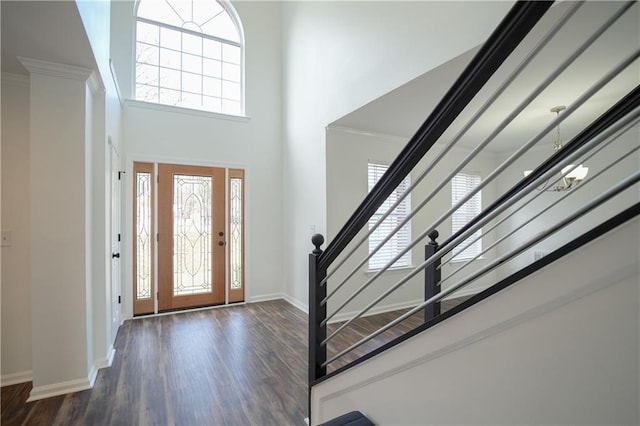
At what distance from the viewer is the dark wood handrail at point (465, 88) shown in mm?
696

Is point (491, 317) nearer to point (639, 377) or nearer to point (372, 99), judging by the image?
point (639, 377)

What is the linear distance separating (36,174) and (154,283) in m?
2.36

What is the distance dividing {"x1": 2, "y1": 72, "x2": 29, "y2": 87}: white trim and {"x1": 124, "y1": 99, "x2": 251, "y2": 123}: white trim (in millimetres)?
1774

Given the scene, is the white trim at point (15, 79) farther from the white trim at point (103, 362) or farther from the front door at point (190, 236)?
the white trim at point (103, 362)

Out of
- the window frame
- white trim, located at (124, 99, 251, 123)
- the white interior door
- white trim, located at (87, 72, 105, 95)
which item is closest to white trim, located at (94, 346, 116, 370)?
the white interior door

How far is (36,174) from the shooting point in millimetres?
2264

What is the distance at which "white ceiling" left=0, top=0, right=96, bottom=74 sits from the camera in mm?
1663

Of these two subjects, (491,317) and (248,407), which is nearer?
(491,317)

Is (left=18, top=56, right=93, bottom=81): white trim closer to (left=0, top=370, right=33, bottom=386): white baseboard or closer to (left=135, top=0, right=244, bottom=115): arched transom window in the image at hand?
(left=135, top=0, right=244, bottom=115): arched transom window

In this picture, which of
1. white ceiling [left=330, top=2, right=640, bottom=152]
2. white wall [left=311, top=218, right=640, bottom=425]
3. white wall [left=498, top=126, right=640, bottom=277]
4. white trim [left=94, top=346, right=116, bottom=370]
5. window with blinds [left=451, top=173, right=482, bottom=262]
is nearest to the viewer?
white wall [left=311, top=218, right=640, bottom=425]

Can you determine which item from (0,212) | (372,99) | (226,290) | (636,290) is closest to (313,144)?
(372,99)

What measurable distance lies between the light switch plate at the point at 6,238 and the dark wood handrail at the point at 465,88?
9.35 ft

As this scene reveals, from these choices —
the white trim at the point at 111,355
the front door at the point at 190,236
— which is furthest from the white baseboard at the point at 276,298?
the white trim at the point at 111,355

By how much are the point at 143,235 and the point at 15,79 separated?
226 centimetres
